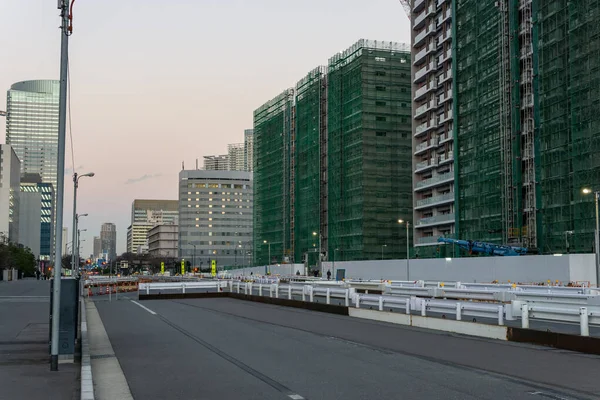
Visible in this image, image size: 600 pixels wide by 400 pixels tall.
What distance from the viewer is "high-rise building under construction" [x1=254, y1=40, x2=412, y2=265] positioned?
117688mm

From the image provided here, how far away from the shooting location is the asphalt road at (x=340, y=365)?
11.0 meters

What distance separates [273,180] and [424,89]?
52.8m

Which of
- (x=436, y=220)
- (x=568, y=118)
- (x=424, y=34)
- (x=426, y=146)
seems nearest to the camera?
(x=568, y=118)

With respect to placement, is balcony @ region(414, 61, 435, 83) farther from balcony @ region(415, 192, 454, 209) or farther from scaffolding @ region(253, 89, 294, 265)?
scaffolding @ region(253, 89, 294, 265)

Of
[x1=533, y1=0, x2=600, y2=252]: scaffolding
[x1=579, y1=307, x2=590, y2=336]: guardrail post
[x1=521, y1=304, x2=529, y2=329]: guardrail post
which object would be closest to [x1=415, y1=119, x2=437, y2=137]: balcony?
[x1=533, y1=0, x2=600, y2=252]: scaffolding

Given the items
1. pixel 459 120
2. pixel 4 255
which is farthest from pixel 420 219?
pixel 4 255

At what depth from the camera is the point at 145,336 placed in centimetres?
2095

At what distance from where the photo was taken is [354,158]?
120 meters

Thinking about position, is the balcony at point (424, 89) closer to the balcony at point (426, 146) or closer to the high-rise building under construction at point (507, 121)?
the high-rise building under construction at point (507, 121)

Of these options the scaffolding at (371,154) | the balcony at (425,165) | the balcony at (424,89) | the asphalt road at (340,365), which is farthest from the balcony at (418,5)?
the asphalt road at (340,365)

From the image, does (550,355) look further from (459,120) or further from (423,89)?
(423,89)

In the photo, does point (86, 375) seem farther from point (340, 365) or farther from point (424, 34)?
point (424, 34)

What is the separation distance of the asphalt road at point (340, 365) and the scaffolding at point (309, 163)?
109 metres

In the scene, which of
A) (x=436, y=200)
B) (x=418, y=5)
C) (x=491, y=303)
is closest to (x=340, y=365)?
(x=491, y=303)
